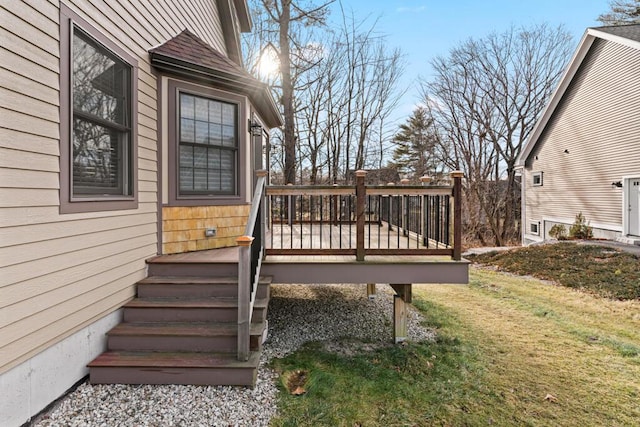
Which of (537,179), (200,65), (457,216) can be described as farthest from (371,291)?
(537,179)

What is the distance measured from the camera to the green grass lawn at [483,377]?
290 cm

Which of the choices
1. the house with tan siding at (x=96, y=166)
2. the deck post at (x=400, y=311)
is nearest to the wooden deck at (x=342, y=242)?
the deck post at (x=400, y=311)

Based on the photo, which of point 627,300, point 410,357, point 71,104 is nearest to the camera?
point 71,104

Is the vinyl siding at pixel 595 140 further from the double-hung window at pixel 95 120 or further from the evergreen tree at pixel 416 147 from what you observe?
the double-hung window at pixel 95 120

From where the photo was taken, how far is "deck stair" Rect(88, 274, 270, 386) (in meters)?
3.04

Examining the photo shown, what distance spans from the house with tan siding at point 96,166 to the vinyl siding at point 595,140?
12681 millimetres

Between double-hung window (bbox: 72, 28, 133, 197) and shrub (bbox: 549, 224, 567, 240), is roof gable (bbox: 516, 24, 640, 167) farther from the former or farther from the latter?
double-hung window (bbox: 72, 28, 133, 197)

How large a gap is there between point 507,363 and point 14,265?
15.6ft

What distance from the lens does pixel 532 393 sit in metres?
3.28

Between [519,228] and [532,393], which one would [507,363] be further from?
[519,228]

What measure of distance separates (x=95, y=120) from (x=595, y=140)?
15935 millimetres

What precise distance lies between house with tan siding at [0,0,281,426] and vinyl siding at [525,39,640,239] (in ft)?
41.6

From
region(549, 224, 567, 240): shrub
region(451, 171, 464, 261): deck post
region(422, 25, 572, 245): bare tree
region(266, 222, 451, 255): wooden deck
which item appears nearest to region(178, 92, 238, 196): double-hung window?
region(266, 222, 451, 255): wooden deck

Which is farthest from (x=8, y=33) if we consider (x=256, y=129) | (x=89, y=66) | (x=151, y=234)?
(x=256, y=129)
